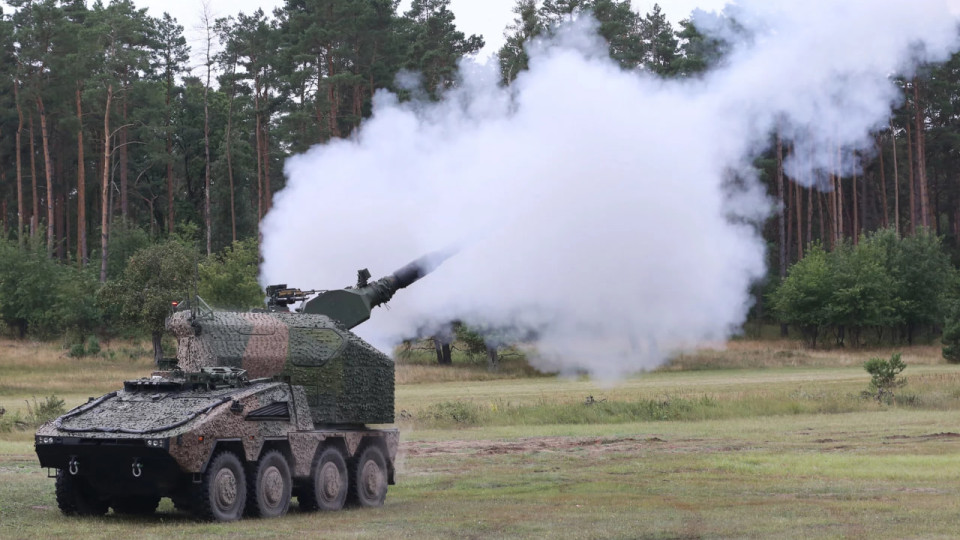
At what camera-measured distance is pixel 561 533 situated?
16.7 m

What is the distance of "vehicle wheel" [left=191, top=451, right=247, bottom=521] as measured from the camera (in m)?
17.9

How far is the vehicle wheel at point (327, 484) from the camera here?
20.2 meters

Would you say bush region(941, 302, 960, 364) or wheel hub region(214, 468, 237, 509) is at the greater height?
bush region(941, 302, 960, 364)

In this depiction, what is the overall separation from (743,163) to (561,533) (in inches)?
600

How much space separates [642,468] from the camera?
2638 cm

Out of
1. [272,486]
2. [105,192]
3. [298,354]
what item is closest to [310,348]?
[298,354]

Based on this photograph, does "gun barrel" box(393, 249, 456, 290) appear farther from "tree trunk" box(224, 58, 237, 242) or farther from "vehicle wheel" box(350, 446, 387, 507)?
"tree trunk" box(224, 58, 237, 242)

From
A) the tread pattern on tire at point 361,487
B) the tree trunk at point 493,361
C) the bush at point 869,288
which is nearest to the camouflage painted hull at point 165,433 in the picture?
the tread pattern on tire at point 361,487

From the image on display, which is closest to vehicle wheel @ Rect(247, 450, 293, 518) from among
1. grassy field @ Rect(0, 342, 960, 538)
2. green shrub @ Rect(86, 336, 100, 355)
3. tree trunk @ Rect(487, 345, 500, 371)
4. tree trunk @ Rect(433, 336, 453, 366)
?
grassy field @ Rect(0, 342, 960, 538)

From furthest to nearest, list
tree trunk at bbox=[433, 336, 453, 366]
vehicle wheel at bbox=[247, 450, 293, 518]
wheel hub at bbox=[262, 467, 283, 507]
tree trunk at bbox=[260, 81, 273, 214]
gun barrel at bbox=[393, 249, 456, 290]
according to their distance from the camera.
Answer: tree trunk at bbox=[260, 81, 273, 214] < tree trunk at bbox=[433, 336, 453, 366] < gun barrel at bbox=[393, 249, 456, 290] < wheel hub at bbox=[262, 467, 283, 507] < vehicle wheel at bbox=[247, 450, 293, 518]

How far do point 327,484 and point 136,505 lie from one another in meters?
2.89

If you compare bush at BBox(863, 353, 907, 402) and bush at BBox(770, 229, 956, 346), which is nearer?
bush at BBox(863, 353, 907, 402)

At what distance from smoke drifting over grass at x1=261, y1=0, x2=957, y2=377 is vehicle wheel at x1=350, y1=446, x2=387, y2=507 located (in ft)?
16.9

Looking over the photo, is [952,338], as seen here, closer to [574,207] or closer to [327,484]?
[574,207]
